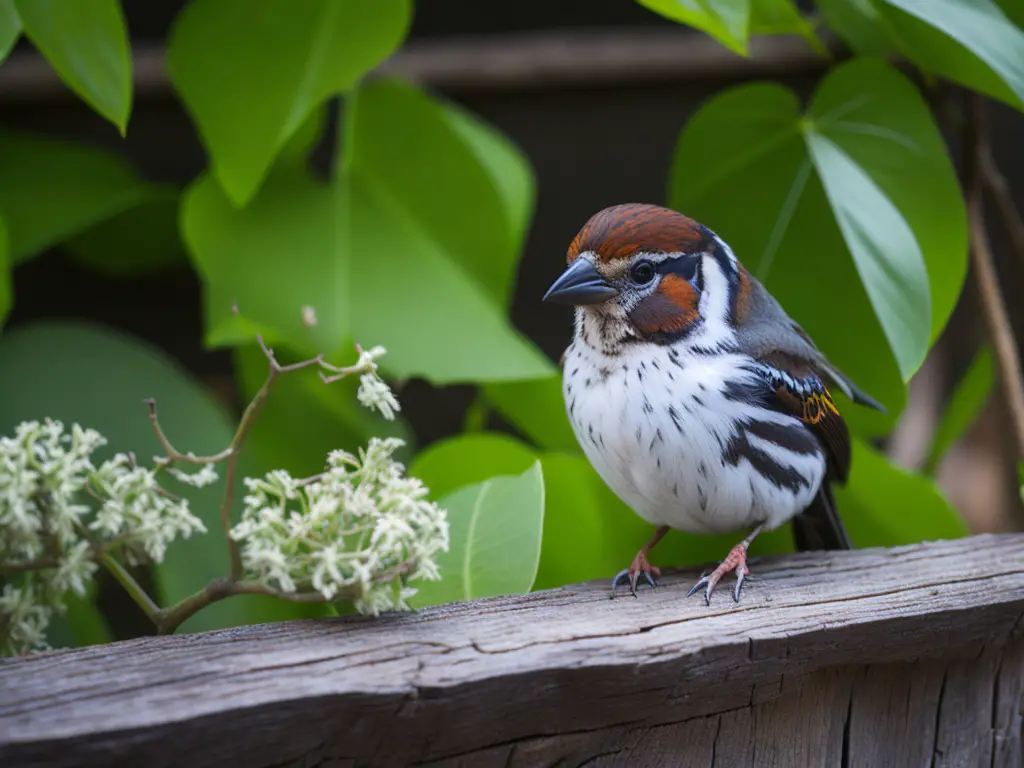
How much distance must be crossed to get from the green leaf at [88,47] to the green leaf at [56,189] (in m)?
0.60

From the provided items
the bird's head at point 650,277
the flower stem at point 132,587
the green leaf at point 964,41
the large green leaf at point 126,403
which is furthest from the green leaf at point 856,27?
the flower stem at point 132,587

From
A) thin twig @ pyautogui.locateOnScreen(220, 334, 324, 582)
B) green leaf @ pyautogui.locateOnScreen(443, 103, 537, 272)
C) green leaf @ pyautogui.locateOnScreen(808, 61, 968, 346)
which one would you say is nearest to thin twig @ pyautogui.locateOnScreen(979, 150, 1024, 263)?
green leaf @ pyautogui.locateOnScreen(808, 61, 968, 346)

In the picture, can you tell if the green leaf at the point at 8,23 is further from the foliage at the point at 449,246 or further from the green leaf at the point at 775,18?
the green leaf at the point at 775,18

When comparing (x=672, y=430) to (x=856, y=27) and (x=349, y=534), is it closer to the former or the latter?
(x=349, y=534)

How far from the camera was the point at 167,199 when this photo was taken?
1684 mm

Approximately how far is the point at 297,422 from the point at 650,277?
27.5 inches

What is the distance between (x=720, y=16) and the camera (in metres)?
0.97

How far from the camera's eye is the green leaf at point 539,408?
1385 mm

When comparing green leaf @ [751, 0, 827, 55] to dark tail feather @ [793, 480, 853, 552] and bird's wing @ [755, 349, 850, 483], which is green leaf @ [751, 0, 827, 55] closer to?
bird's wing @ [755, 349, 850, 483]

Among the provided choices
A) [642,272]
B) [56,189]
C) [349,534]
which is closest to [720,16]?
[642,272]

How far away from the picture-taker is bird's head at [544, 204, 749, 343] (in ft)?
3.08

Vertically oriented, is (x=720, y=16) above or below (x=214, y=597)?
above

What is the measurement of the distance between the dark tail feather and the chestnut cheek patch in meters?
0.34

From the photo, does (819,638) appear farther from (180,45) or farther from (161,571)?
(180,45)
